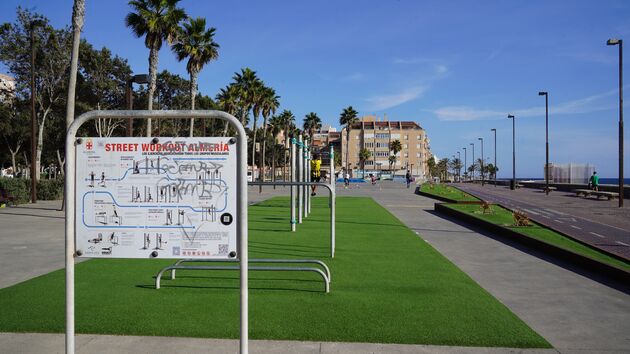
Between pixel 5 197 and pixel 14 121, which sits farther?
pixel 14 121

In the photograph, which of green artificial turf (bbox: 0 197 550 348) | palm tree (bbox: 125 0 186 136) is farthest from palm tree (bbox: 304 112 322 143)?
green artificial turf (bbox: 0 197 550 348)

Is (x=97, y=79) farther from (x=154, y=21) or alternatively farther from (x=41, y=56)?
(x=154, y=21)

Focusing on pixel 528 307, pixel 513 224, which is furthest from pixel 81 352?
pixel 513 224

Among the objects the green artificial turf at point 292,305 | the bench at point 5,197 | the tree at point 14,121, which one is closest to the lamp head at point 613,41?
the green artificial turf at point 292,305

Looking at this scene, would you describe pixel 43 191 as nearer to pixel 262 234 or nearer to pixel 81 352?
pixel 262 234

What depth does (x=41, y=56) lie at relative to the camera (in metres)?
35.9

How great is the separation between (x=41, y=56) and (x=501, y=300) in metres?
38.2

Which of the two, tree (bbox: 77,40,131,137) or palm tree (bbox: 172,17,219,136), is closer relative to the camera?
palm tree (bbox: 172,17,219,136)

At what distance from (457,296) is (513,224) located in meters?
8.44

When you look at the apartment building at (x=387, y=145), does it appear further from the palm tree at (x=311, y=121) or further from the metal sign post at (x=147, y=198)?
the metal sign post at (x=147, y=198)

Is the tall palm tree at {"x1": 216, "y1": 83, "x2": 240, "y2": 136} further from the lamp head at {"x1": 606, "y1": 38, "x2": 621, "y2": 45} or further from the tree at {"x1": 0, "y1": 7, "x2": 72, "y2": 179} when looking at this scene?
the lamp head at {"x1": 606, "y1": 38, "x2": 621, "y2": 45}

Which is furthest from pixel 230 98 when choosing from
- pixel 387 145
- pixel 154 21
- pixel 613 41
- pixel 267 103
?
pixel 387 145

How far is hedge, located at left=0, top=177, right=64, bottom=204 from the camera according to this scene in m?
25.1

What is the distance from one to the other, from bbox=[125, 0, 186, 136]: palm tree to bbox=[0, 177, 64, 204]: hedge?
8020mm
